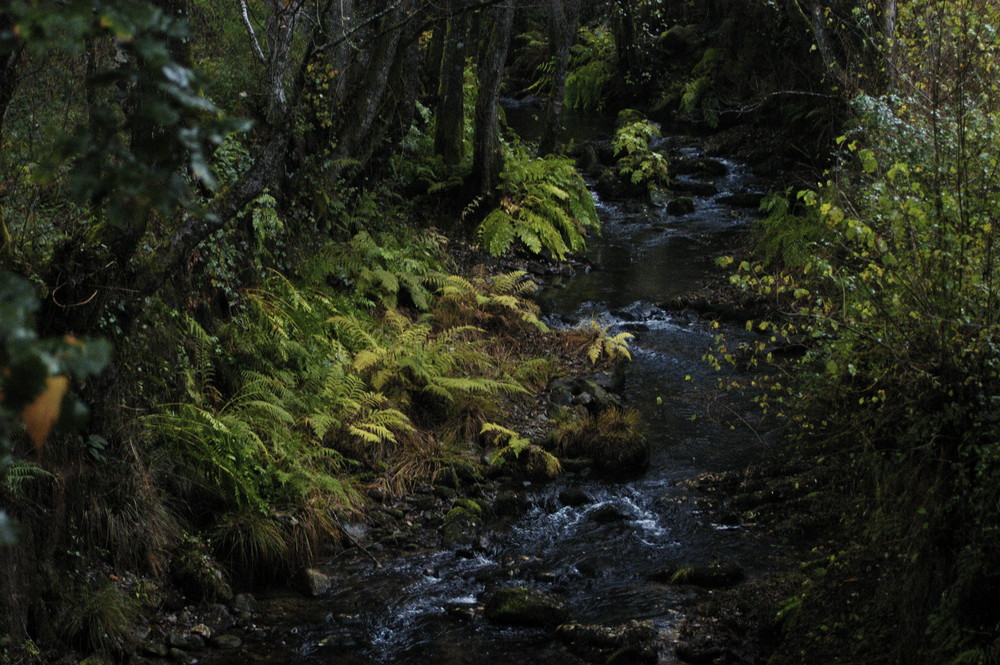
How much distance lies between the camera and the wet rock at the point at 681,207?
17.3 meters

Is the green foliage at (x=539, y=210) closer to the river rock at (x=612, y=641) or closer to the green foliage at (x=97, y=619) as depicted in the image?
the river rock at (x=612, y=641)

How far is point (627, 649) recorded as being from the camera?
5250 mm

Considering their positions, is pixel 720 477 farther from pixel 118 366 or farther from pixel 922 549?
pixel 118 366

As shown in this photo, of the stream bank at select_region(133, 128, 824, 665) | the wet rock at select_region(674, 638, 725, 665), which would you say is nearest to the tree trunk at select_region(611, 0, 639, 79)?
the stream bank at select_region(133, 128, 824, 665)

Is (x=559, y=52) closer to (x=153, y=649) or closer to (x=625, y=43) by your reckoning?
(x=625, y=43)

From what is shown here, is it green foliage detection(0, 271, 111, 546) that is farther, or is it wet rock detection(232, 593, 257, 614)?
wet rock detection(232, 593, 257, 614)

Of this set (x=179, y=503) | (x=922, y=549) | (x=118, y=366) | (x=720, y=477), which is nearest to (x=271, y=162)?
(x=118, y=366)

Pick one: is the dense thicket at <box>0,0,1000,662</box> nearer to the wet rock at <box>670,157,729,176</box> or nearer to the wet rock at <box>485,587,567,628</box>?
the wet rock at <box>485,587,567,628</box>

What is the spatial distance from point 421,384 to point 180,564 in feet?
12.1

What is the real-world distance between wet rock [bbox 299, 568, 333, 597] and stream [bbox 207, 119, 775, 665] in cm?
8

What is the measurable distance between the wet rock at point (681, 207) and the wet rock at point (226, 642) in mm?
13742

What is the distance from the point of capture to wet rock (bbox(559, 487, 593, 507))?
25.5 feet

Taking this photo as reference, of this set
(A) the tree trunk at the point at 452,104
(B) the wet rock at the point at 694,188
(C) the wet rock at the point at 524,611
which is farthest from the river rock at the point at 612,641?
(B) the wet rock at the point at 694,188

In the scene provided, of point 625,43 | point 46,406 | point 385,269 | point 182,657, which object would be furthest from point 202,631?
point 625,43
